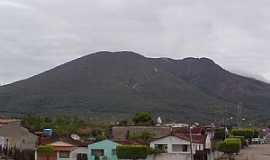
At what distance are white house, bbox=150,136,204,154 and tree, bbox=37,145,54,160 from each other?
448 inches

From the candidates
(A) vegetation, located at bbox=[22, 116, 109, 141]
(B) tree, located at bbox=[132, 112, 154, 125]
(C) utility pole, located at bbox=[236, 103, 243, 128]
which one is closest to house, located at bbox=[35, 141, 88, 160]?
(A) vegetation, located at bbox=[22, 116, 109, 141]

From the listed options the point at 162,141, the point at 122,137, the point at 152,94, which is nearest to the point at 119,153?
the point at 162,141

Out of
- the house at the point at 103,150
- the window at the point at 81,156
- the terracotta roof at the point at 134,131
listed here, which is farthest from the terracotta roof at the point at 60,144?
the terracotta roof at the point at 134,131

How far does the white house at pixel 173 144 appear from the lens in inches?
2751

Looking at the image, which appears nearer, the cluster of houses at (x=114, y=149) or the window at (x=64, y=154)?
the cluster of houses at (x=114, y=149)

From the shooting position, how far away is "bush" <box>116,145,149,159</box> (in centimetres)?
6175

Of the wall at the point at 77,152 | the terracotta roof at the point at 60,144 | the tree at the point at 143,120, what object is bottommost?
the wall at the point at 77,152

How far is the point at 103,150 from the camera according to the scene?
67875mm

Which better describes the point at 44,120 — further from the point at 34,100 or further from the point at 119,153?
the point at 34,100

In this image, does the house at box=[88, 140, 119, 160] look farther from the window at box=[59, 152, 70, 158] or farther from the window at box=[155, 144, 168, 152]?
the window at box=[155, 144, 168, 152]

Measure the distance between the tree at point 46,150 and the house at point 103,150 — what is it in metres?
4.22

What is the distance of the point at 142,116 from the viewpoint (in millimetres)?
97125

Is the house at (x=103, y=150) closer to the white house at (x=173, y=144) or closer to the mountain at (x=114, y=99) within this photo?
the white house at (x=173, y=144)

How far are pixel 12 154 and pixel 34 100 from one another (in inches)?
3608
